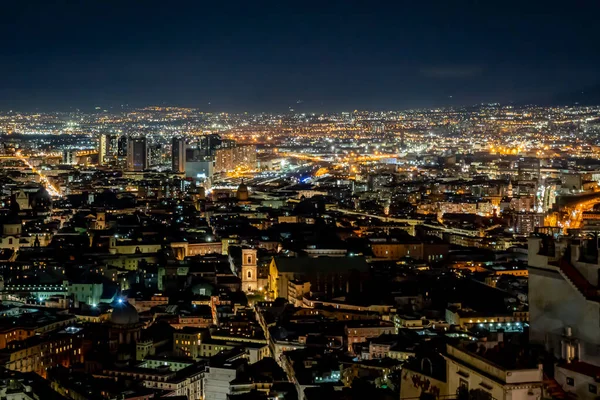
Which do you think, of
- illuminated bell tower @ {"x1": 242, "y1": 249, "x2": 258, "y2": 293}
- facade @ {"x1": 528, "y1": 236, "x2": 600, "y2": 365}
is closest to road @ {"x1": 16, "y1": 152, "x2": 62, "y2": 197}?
illuminated bell tower @ {"x1": 242, "y1": 249, "x2": 258, "y2": 293}

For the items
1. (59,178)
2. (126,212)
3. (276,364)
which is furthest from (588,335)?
(59,178)

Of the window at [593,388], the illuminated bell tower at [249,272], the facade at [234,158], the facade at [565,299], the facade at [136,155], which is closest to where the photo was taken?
the window at [593,388]

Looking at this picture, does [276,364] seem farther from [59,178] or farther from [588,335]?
[59,178]

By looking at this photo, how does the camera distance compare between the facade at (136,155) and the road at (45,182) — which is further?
the facade at (136,155)

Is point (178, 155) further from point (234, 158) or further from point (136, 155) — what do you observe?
point (234, 158)

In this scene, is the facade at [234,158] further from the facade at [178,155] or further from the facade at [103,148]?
the facade at [103,148]

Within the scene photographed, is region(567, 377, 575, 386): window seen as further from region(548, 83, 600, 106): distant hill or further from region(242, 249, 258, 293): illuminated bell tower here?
region(548, 83, 600, 106): distant hill

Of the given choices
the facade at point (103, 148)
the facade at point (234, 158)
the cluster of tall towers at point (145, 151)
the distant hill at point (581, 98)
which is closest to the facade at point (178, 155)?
the cluster of tall towers at point (145, 151)

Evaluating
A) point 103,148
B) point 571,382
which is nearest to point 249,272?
point 571,382
